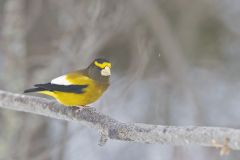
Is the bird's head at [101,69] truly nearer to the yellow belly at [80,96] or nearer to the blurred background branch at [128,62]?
the yellow belly at [80,96]

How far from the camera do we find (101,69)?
4.16m

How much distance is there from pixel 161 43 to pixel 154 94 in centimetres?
198

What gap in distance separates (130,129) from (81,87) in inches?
40.0

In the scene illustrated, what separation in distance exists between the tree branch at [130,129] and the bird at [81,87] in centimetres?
7

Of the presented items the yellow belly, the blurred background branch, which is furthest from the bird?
the blurred background branch

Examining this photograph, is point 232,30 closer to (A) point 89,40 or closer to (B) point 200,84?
(B) point 200,84

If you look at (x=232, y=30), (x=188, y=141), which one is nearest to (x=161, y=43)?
(x=232, y=30)

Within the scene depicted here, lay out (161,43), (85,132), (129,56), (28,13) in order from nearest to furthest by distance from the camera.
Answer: (161,43), (28,13), (85,132), (129,56)

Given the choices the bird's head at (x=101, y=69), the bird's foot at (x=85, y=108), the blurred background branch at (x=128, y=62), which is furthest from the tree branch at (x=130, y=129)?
the blurred background branch at (x=128, y=62)

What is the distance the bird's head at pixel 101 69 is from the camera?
4101mm

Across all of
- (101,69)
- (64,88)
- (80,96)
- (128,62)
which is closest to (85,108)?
(80,96)

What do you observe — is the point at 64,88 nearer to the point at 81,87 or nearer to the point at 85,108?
the point at 81,87

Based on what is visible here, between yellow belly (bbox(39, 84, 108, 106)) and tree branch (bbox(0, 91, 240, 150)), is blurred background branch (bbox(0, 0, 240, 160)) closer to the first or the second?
yellow belly (bbox(39, 84, 108, 106))

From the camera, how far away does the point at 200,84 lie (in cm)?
957
